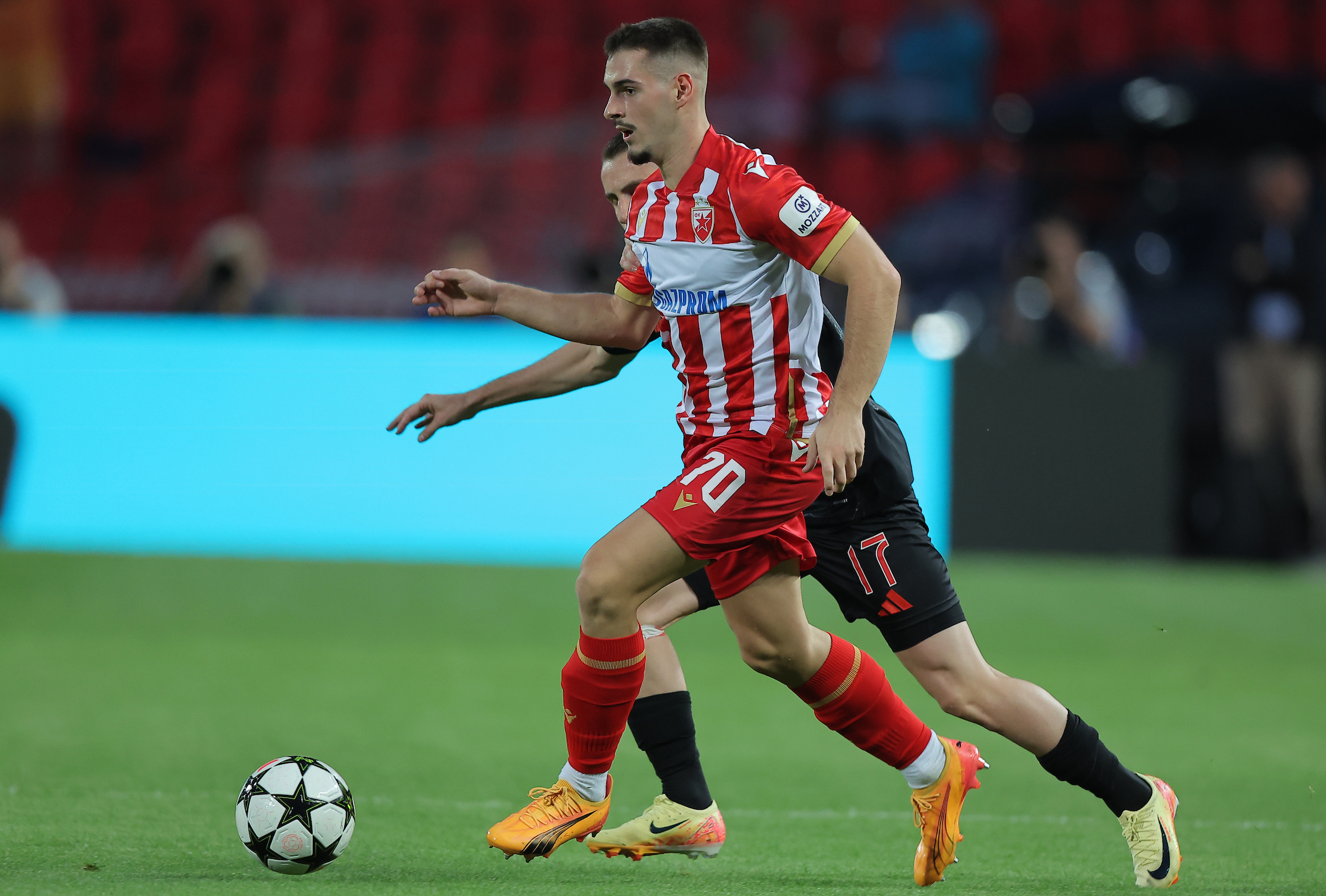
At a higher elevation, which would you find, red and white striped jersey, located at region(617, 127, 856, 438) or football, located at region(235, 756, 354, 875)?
red and white striped jersey, located at region(617, 127, 856, 438)

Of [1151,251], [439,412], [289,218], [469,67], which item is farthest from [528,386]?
[469,67]

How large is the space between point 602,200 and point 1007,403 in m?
3.94

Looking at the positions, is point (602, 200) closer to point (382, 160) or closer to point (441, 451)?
point (382, 160)

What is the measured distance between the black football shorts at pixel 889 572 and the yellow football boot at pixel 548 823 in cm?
75

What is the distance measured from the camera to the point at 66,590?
340 inches

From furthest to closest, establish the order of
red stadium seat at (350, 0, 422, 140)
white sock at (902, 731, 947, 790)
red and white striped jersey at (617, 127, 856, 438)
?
red stadium seat at (350, 0, 422, 140)
white sock at (902, 731, 947, 790)
red and white striped jersey at (617, 127, 856, 438)

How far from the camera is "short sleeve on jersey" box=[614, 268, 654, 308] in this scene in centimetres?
389

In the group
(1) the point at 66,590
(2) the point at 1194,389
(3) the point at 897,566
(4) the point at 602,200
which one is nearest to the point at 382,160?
(4) the point at 602,200

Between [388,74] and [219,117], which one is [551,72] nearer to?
[388,74]

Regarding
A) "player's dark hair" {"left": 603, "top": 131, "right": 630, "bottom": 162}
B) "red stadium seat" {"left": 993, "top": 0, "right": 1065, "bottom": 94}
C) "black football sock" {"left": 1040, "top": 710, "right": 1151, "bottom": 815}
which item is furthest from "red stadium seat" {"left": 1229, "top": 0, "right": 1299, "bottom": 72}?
"black football sock" {"left": 1040, "top": 710, "right": 1151, "bottom": 815}

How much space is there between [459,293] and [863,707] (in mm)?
1405

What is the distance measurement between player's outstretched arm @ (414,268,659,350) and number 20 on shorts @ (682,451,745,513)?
1.62ft

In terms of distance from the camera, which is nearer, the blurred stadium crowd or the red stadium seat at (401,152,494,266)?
the blurred stadium crowd

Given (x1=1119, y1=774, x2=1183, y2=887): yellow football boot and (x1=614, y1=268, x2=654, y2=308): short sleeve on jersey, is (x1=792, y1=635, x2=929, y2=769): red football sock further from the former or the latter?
(x1=614, y1=268, x2=654, y2=308): short sleeve on jersey
